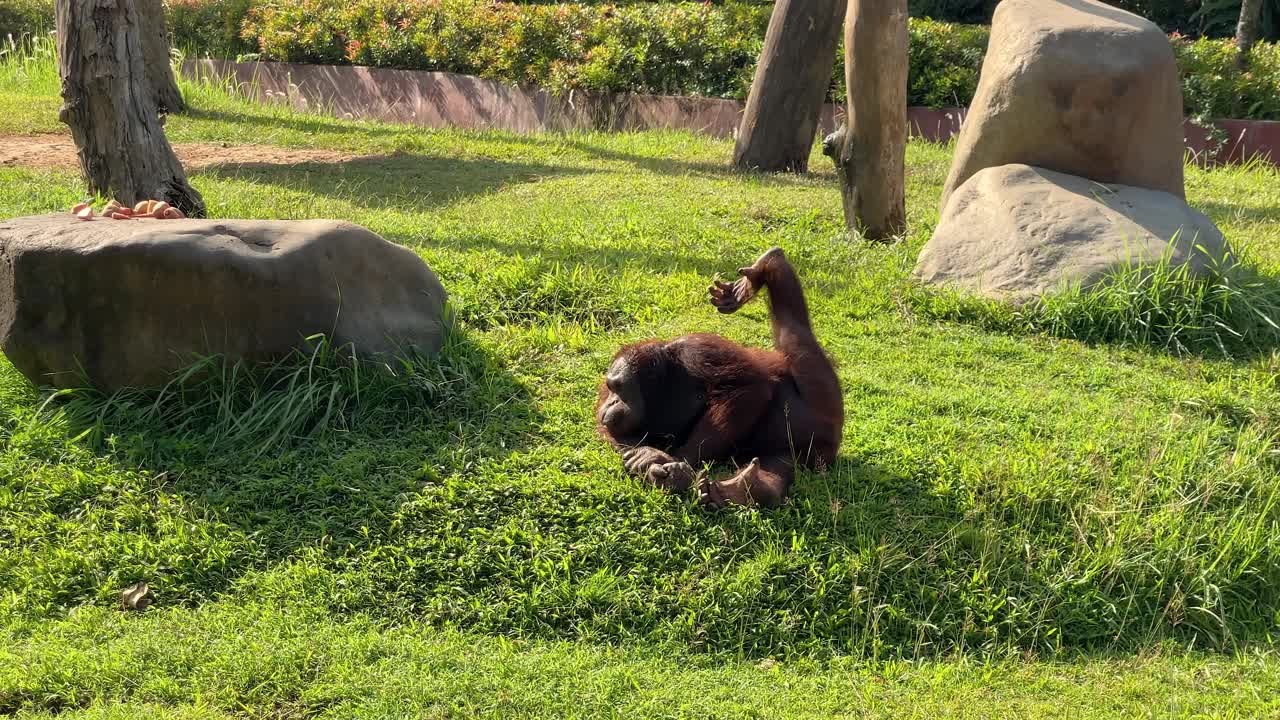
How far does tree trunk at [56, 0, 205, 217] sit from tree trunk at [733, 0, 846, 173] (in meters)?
A: 4.98

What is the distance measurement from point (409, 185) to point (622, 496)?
540 cm

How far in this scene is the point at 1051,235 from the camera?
6242 millimetres

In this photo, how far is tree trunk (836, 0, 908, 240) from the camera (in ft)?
23.7

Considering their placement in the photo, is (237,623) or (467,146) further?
(467,146)

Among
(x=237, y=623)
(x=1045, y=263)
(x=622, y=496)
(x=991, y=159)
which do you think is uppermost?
(x=991, y=159)

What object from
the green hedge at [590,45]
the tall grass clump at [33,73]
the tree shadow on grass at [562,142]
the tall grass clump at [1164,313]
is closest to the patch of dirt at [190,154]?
the tree shadow on grass at [562,142]

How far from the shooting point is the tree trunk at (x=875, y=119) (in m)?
7.21

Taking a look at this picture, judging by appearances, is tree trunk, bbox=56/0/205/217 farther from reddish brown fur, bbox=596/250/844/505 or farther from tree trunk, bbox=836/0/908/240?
tree trunk, bbox=836/0/908/240

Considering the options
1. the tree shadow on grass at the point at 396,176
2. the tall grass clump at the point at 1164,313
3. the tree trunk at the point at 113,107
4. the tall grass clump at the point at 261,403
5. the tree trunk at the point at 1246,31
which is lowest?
the tall grass clump at the point at 261,403

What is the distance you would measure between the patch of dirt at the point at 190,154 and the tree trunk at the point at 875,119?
4.80 m

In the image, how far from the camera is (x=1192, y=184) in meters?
9.76

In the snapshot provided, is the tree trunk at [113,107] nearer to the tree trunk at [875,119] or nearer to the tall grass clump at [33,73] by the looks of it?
the tree trunk at [875,119]

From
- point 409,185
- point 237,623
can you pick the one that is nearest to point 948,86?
point 409,185

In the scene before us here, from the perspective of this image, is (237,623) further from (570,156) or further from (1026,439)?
(570,156)
